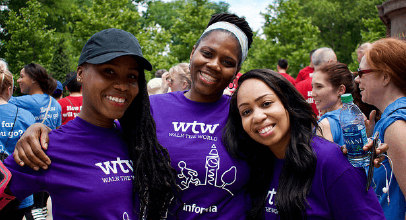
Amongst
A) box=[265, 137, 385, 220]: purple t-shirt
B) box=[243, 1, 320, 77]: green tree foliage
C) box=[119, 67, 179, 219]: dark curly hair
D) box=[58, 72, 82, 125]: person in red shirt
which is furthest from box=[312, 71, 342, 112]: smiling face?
box=[243, 1, 320, 77]: green tree foliage

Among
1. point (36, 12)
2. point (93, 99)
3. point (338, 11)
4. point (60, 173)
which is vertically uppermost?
point (338, 11)

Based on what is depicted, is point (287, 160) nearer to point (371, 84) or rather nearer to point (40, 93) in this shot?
point (371, 84)

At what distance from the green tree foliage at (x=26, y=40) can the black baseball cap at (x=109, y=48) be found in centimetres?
1660

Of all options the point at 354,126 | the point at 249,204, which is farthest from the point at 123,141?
the point at 354,126

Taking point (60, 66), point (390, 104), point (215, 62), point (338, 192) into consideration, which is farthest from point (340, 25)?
point (338, 192)

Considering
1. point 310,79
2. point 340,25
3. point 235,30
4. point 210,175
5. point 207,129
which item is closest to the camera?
point 210,175

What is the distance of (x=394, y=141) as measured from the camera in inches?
93.5

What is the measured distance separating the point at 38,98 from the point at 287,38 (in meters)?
16.6

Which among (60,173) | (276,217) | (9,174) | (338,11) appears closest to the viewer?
(9,174)

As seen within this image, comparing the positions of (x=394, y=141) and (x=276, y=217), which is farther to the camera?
(x=394, y=141)

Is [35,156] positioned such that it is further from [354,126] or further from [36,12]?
[36,12]

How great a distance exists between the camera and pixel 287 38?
20.0 m

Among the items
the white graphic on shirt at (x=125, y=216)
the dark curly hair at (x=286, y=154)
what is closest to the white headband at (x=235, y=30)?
the dark curly hair at (x=286, y=154)

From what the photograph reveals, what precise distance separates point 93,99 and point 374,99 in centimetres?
228
